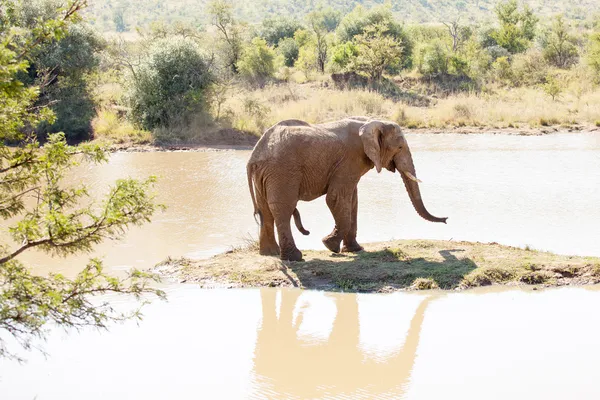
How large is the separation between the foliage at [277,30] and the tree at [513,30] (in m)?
12.5

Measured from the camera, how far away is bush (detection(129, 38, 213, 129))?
2788 centimetres

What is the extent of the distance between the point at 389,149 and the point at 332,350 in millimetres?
3832

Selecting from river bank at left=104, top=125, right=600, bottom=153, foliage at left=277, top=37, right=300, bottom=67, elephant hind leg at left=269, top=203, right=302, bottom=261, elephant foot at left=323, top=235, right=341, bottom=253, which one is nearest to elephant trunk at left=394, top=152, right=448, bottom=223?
elephant foot at left=323, top=235, right=341, bottom=253

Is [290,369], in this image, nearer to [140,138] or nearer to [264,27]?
[140,138]

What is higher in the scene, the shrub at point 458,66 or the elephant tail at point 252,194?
the shrub at point 458,66

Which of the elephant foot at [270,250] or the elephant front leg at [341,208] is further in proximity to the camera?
the elephant foot at [270,250]

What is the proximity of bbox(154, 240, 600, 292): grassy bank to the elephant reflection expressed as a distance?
1.65 feet

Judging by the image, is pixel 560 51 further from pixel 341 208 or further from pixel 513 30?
pixel 341 208

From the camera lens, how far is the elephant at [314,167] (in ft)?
35.7

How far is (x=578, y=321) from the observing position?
9164 mm

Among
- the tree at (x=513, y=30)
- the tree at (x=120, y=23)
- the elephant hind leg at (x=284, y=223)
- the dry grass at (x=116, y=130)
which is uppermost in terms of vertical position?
the tree at (x=120, y=23)

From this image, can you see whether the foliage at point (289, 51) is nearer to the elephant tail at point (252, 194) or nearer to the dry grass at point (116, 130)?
the dry grass at point (116, 130)

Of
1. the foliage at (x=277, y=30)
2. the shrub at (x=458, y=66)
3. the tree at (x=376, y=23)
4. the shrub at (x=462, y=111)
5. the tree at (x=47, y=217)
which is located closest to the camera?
the tree at (x=47, y=217)

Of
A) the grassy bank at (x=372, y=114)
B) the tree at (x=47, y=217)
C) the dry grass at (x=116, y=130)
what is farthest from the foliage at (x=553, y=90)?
the tree at (x=47, y=217)
